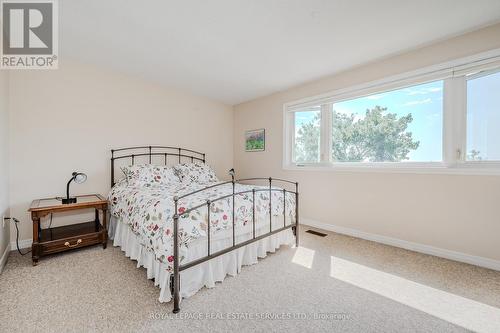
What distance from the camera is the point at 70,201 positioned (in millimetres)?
2488

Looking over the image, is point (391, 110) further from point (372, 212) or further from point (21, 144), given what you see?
point (21, 144)

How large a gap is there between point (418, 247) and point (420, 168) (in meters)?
0.94

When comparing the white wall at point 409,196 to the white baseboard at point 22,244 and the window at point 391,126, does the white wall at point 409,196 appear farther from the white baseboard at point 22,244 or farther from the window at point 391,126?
the white baseboard at point 22,244

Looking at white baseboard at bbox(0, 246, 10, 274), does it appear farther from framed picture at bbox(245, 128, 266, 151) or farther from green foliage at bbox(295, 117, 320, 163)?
green foliage at bbox(295, 117, 320, 163)

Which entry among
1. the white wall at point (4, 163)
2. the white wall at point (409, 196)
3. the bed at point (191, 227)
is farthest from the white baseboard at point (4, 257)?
the white wall at point (409, 196)

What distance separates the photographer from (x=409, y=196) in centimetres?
266

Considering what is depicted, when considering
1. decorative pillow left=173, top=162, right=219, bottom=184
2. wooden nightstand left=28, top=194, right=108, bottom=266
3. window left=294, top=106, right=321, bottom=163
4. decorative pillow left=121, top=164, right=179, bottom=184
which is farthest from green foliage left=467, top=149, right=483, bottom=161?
wooden nightstand left=28, top=194, right=108, bottom=266

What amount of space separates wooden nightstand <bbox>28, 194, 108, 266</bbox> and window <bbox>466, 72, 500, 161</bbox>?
164 inches

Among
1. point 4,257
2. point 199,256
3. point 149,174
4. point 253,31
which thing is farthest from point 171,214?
point 4,257

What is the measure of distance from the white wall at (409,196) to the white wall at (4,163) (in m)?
3.60

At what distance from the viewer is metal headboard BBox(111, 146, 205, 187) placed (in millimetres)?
3258

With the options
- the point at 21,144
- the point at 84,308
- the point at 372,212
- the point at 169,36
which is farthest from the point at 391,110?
the point at 21,144

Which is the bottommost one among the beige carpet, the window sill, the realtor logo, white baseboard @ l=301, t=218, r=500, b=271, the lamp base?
the beige carpet

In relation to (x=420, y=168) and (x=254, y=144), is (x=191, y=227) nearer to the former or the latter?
(x=420, y=168)
